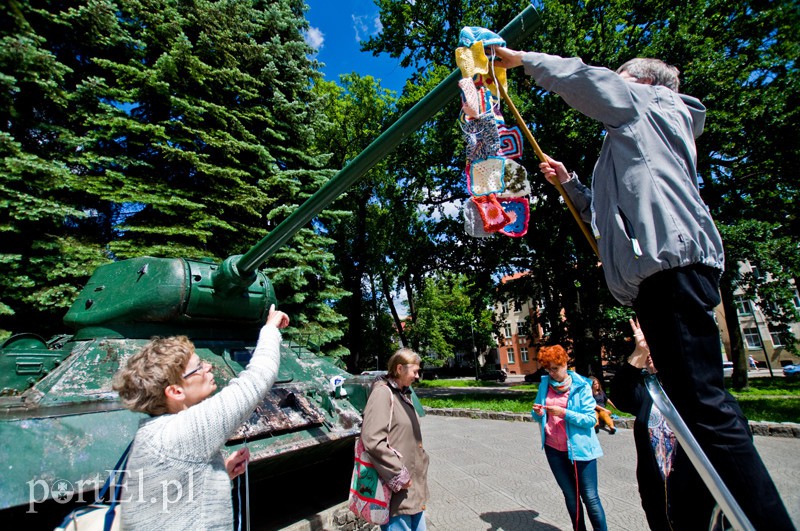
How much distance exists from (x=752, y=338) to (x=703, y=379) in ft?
→ 153

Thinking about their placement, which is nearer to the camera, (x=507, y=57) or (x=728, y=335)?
(x=507, y=57)

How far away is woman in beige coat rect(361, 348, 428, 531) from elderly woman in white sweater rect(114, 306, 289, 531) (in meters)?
1.24

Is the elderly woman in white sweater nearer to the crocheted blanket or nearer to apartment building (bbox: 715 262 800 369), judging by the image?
the crocheted blanket

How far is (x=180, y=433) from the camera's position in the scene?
1.54m

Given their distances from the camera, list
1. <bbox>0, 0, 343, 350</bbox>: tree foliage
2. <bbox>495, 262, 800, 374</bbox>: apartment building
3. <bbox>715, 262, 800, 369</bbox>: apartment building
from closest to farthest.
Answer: <bbox>0, 0, 343, 350</bbox>: tree foliage
<bbox>495, 262, 800, 374</bbox>: apartment building
<bbox>715, 262, 800, 369</bbox>: apartment building

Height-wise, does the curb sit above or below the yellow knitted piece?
below

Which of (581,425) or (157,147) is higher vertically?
(157,147)

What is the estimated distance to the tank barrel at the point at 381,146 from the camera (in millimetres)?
2436

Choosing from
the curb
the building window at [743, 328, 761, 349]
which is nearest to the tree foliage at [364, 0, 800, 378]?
the curb

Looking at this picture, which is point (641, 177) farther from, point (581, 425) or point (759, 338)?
point (759, 338)

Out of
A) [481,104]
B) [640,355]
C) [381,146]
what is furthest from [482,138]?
[640,355]

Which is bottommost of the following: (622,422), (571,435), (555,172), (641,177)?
(622,422)

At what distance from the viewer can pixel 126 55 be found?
39.5 ft

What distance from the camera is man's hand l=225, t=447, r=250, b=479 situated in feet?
6.70
